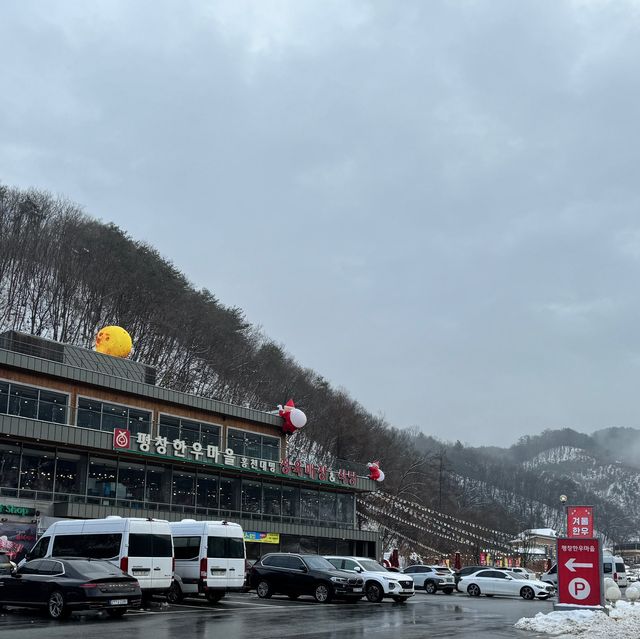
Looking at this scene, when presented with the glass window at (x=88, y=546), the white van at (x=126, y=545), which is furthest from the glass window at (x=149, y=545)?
the glass window at (x=88, y=546)

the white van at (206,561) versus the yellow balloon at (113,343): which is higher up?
the yellow balloon at (113,343)

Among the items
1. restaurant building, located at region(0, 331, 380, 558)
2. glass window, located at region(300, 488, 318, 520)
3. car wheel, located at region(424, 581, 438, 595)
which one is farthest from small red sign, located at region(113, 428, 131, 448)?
car wheel, located at region(424, 581, 438, 595)

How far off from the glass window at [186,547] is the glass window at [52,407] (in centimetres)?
1578

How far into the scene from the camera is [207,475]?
47344 millimetres

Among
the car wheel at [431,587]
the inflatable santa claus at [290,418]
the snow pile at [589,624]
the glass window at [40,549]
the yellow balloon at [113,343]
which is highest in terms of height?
the yellow balloon at [113,343]

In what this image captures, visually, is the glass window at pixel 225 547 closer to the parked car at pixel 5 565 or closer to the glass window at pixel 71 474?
the parked car at pixel 5 565

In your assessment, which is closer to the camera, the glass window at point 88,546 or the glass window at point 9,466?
the glass window at point 88,546

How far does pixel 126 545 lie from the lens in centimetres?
2286

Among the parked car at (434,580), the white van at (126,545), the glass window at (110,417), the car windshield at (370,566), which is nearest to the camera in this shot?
the white van at (126,545)

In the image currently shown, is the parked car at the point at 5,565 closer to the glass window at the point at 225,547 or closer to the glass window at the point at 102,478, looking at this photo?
the glass window at the point at 225,547

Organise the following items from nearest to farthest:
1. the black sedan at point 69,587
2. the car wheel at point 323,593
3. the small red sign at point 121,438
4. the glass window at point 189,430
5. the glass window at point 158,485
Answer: the black sedan at point 69,587 < the car wheel at point 323,593 < the small red sign at point 121,438 < the glass window at point 158,485 < the glass window at point 189,430

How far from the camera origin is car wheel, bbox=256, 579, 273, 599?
29.0m

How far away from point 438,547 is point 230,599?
63977 millimetres

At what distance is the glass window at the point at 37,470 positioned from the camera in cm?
3797
